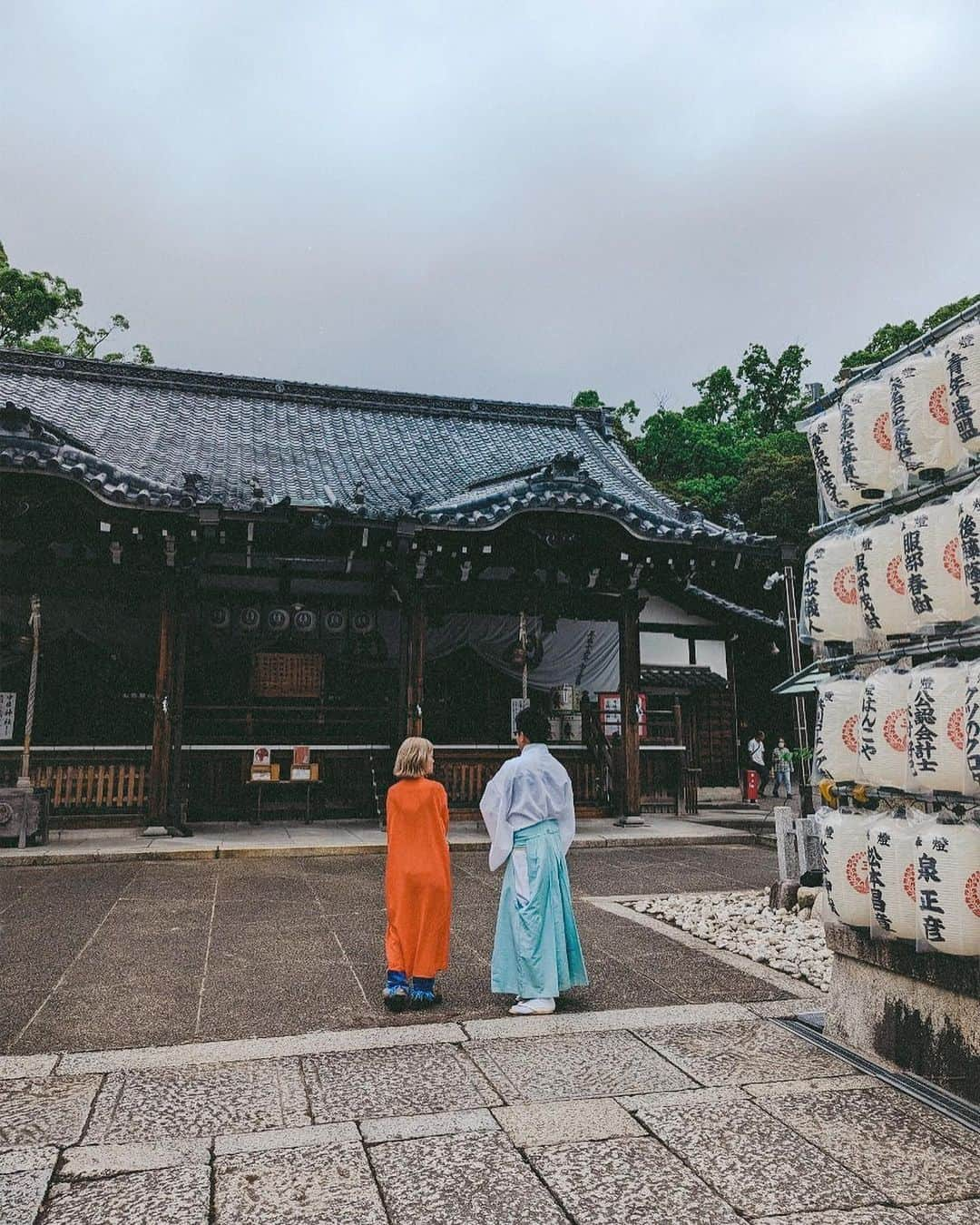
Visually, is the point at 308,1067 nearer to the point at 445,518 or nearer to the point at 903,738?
the point at 903,738

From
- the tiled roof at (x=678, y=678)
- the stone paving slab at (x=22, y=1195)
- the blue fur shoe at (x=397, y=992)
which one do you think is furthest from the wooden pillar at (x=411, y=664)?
the stone paving slab at (x=22, y=1195)

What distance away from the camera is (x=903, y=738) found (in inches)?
150

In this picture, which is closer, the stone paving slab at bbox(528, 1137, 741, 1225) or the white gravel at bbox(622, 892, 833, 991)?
the stone paving slab at bbox(528, 1137, 741, 1225)

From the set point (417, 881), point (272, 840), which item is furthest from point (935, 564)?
point (272, 840)

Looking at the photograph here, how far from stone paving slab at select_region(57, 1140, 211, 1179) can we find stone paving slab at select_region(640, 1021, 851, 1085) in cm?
205

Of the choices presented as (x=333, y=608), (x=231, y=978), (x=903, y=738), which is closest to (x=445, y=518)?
(x=333, y=608)

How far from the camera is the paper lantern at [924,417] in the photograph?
3.85 metres

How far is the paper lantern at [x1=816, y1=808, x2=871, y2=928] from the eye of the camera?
158 inches

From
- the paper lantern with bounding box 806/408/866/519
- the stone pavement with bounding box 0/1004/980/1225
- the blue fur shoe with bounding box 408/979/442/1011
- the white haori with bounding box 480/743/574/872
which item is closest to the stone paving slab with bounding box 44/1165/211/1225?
the stone pavement with bounding box 0/1004/980/1225

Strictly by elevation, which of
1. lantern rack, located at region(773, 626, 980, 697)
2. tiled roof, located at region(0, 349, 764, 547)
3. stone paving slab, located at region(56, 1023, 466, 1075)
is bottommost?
stone paving slab, located at region(56, 1023, 466, 1075)

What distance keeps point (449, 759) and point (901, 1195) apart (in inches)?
399

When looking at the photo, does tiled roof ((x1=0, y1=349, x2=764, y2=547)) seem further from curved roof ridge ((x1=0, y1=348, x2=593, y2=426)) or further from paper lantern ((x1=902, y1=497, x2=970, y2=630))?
paper lantern ((x1=902, y1=497, x2=970, y2=630))

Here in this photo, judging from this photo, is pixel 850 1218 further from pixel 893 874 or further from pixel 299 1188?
pixel 299 1188

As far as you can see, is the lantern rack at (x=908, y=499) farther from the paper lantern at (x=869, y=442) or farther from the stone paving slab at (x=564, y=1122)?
the stone paving slab at (x=564, y=1122)
